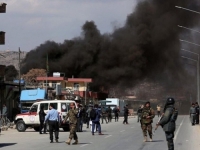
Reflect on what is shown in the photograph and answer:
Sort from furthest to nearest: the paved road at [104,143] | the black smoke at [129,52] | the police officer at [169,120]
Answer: the black smoke at [129,52], the paved road at [104,143], the police officer at [169,120]

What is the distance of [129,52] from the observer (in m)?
83.5

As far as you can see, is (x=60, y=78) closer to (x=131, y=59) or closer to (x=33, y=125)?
(x=131, y=59)

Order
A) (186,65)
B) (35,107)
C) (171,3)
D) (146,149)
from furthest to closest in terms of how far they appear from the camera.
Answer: (186,65), (171,3), (35,107), (146,149)

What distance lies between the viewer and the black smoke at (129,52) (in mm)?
79938

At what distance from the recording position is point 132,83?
85.8 m

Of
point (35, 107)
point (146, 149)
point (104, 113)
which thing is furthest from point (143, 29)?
point (146, 149)

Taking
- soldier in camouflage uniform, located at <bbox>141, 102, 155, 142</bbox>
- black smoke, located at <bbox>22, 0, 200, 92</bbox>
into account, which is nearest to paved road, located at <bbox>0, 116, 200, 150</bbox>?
soldier in camouflage uniform, located at <bbox>141, 102, 155, 142</bbox>

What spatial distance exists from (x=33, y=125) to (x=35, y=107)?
1.19 m

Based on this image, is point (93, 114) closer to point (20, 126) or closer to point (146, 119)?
point (146, 119)

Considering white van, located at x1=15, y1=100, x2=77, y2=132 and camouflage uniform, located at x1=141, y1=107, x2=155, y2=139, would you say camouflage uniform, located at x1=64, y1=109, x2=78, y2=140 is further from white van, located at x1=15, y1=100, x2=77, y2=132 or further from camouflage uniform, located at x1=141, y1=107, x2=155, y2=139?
white van, located at x1=15, y1=100, x2=77, y2=132

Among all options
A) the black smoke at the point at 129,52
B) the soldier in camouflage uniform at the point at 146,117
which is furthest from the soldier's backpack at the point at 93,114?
the black smoke at the point at 129,52

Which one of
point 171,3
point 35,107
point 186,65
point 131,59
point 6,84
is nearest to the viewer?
point 35,107

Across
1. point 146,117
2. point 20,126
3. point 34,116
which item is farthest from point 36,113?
point 146,117

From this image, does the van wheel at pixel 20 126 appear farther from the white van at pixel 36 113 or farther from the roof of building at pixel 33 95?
the roof of building at pixel 33 95
